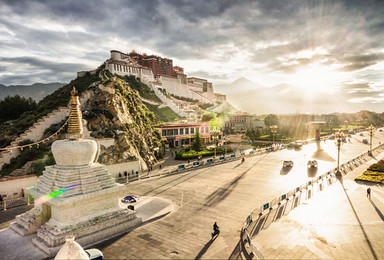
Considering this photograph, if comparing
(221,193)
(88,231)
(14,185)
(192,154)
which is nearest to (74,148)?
(88,231)

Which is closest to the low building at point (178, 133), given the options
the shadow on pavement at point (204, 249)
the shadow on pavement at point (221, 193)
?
the shadow on pavement at point (221, 193)

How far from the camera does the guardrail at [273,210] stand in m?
13.3

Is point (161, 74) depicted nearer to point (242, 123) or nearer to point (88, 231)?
point (242, 123)

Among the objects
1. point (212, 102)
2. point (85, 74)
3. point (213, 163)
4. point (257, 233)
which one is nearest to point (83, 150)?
point (257, 233)

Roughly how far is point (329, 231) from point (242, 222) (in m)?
5.31

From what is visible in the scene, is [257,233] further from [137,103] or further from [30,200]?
[137,103]

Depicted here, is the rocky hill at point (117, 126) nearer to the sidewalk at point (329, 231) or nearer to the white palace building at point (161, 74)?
the sidewalk at point (329, 231)

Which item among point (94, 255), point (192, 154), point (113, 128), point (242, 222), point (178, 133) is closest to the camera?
point (94, 255)

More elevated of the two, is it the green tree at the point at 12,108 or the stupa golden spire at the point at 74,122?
the green tree at the point at 12,108

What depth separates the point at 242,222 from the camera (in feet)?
55.6

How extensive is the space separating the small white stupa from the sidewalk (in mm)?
9032

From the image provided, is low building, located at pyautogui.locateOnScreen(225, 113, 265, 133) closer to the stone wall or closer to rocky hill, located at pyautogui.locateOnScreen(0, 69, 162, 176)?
rocky hill, located at pyautogui.locateOnScreen(0, 69, 162, 176)

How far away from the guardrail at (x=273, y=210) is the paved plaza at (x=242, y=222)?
519mm

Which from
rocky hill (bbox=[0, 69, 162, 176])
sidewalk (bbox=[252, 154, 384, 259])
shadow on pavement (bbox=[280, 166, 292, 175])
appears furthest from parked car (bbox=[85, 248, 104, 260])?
shadow on pavement (bbox=[280, 166, 292, 175])
